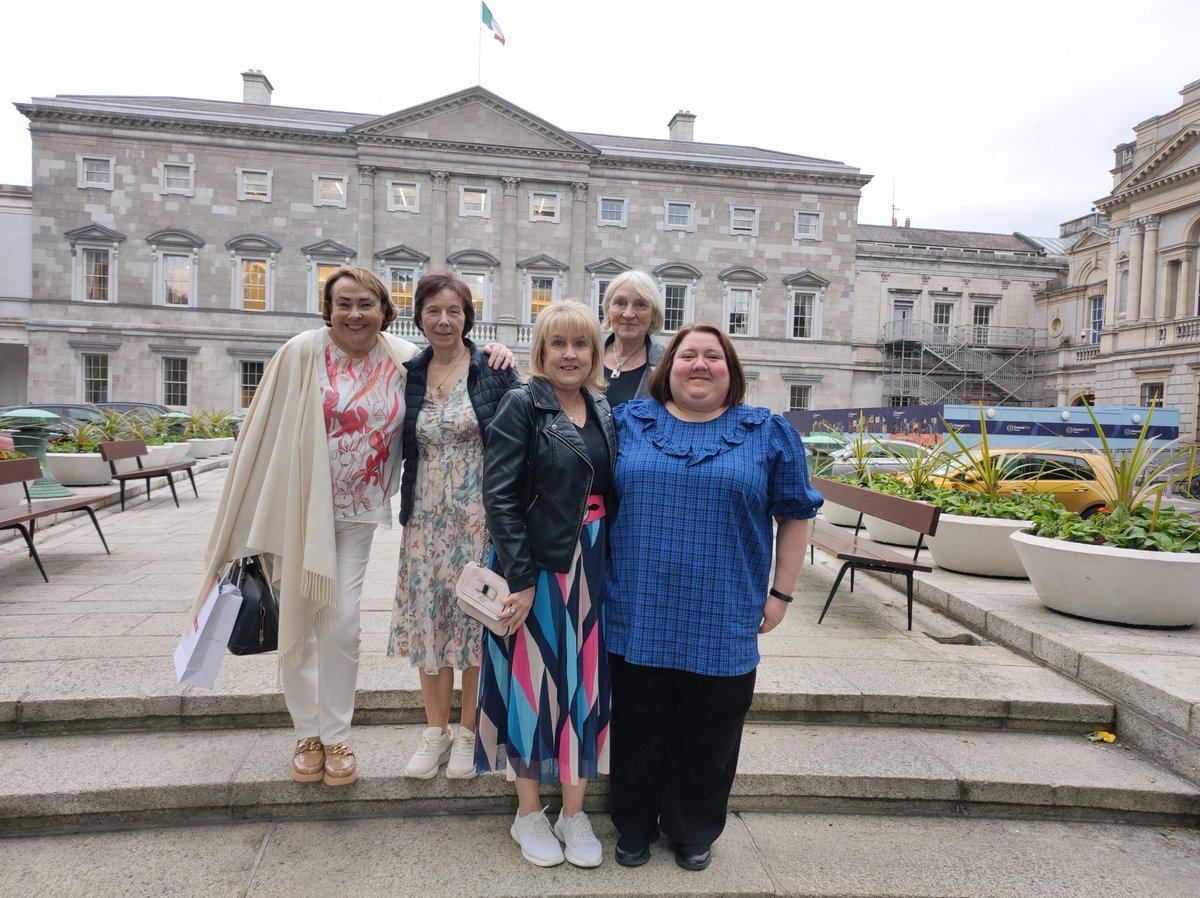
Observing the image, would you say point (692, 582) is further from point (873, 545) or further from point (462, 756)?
point (873, 545)

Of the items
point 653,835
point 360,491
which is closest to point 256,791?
point 360,491

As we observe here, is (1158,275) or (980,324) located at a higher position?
(1158,275)

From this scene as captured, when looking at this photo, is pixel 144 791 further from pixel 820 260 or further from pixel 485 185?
pixel 820 260

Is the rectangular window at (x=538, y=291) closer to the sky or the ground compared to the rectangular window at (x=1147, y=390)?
closer to the sky

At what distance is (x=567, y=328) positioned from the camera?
8.04 feet

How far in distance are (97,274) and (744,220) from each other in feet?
97.2

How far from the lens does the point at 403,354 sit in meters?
3.03

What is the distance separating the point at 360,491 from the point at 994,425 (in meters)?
18.3

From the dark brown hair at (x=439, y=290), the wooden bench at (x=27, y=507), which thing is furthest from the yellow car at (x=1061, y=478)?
the wooden bench at (x=27, y=507)

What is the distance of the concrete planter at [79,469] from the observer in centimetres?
980

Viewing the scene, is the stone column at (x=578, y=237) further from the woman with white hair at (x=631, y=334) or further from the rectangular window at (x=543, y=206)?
the woman with white hair at (x=631, y=334)

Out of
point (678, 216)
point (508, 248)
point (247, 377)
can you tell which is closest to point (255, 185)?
point (247, 377)

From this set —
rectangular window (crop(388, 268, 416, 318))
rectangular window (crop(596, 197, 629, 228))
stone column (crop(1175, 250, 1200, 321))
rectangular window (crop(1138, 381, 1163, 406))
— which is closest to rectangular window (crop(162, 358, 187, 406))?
rectangular window (crop(388, 268, 416, 318))

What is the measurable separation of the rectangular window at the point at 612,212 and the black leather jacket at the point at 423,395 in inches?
1266
